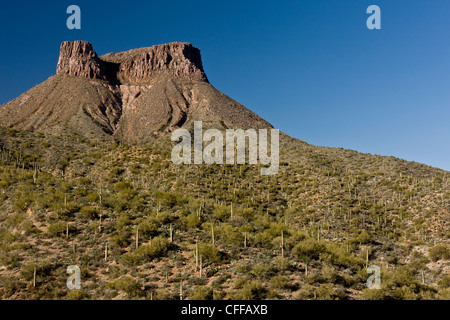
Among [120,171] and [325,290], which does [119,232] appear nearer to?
[325,290]

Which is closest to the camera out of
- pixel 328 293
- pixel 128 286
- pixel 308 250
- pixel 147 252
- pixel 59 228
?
pixel 328 293

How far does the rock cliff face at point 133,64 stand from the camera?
99.9m

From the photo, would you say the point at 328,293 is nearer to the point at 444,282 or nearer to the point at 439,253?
the point at 444,282

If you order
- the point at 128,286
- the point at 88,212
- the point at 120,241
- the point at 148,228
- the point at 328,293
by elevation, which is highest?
the point at 88,212

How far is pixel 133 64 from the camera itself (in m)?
107

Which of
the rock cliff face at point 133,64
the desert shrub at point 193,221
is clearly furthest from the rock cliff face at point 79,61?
the desert shrub at point 193,221

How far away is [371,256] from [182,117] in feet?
207

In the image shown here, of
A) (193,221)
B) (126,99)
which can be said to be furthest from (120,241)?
(126,99)

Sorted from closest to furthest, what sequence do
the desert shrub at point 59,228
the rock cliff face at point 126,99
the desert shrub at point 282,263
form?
the desert shrub at point 282,263 < the desert shrub at point 59,228 < the rock cliff face at point 126,99

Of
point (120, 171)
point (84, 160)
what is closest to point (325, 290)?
point (120, 171)

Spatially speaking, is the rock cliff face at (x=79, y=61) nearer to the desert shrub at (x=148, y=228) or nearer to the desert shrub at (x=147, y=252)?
the desert shrub at (x=148, y=228)

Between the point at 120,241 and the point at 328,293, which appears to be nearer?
the point at 328,293

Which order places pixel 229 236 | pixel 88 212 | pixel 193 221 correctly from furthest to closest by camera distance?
pixel 193 221, pixel 88 212, pixel 229 236

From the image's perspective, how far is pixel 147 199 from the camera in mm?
27469
